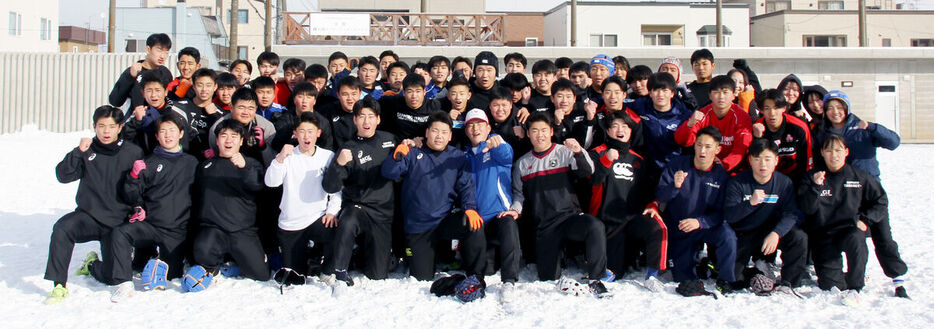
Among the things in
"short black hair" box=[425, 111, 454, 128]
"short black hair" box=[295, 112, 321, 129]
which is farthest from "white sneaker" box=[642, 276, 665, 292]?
"short black hair" box=[295, 112, 321, 129]

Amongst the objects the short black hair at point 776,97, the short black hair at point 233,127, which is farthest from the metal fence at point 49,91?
the short black hair at point 776,97

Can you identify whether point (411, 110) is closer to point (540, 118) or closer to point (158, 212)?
point (540, 118)

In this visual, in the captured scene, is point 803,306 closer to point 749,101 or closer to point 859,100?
point 749,101

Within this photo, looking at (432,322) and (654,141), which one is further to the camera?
(654,141)

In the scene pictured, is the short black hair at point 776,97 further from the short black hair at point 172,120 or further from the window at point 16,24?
the window at point 16,24

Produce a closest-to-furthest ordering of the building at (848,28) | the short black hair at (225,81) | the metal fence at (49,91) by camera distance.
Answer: the short black hair at (225,81) → the metal fence at (49,91) → the building at (848,28)

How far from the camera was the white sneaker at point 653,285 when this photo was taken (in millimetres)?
4738

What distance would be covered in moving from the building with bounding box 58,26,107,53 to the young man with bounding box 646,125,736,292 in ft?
172

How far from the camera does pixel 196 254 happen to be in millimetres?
4895

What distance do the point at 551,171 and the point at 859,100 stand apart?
61.7ft

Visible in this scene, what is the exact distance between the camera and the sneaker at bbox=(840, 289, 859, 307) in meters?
4.32

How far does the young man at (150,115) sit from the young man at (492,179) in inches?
102

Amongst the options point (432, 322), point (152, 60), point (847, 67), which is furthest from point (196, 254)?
point (847, 67)

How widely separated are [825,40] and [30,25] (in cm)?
4333
